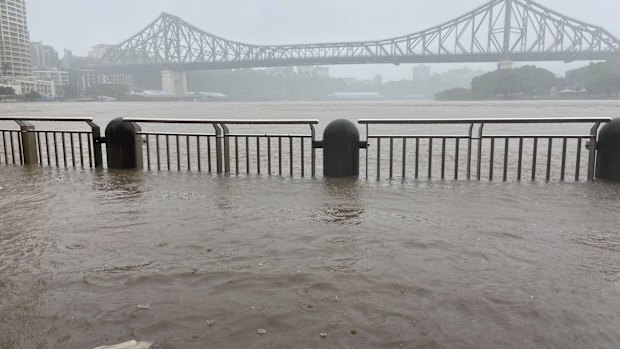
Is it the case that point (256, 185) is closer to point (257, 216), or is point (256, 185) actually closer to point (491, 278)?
point (257, 216)

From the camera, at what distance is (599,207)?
585 centimetres

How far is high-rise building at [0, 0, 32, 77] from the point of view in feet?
376

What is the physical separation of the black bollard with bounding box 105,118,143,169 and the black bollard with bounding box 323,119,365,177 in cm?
315

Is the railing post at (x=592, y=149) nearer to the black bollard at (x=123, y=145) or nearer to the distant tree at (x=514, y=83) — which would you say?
the black bollard at (x=123, y=145)

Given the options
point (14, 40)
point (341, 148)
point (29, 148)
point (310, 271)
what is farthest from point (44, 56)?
point (310, 271)

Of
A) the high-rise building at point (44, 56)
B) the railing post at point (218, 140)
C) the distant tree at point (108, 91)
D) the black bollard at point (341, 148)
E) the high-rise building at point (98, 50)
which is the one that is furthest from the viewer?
the high-rise building at point (44, 56)

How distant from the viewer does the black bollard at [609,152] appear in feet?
23.6

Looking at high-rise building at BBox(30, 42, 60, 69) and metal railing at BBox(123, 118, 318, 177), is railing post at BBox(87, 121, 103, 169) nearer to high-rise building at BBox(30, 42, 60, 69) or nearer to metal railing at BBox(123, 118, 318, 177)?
metal railing at BBox(123, 118, 318, 177)

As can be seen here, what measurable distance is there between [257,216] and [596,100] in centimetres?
9312

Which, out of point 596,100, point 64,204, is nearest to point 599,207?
point 64,204

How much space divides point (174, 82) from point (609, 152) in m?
91.5

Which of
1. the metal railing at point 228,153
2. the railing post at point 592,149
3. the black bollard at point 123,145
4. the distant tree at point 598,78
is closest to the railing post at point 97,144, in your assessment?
the black bollard at point 123,145

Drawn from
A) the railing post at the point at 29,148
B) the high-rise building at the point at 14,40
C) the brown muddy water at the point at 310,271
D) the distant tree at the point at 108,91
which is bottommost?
the brown muddy water at the point at 310,271

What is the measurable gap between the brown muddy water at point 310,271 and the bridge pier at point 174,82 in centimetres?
8940
